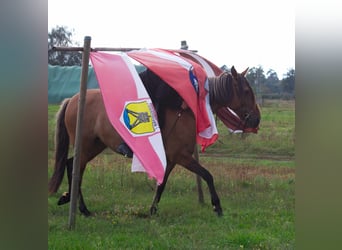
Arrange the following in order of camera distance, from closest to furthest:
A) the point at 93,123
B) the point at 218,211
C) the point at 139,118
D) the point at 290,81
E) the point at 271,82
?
the point at 290,81 < the point at 139,118 < the point at 218,211 < the point at 93,123 < the point at 271,82

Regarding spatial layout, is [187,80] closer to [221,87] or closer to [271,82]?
[221,87]

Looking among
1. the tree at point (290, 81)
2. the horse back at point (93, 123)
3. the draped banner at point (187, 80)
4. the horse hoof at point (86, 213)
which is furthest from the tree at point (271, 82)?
the tree at point (290, 81)

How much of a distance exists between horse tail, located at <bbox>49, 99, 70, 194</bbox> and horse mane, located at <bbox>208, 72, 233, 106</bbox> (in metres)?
1.80

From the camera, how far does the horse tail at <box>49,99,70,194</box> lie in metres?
5.21

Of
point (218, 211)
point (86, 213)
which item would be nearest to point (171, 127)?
point (218, 211)

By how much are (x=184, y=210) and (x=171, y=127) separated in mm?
972

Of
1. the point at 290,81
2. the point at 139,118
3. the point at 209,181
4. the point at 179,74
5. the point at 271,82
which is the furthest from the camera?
the point at 271,82

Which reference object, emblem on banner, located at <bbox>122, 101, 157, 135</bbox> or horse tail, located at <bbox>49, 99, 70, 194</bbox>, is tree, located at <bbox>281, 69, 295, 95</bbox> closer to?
emblem on banner, located at <bbox>122, 101, 157, 135</bbox>

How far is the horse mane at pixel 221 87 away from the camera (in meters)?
5.24

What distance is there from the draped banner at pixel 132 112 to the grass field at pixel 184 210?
66 cm

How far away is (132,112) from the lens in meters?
4.07
